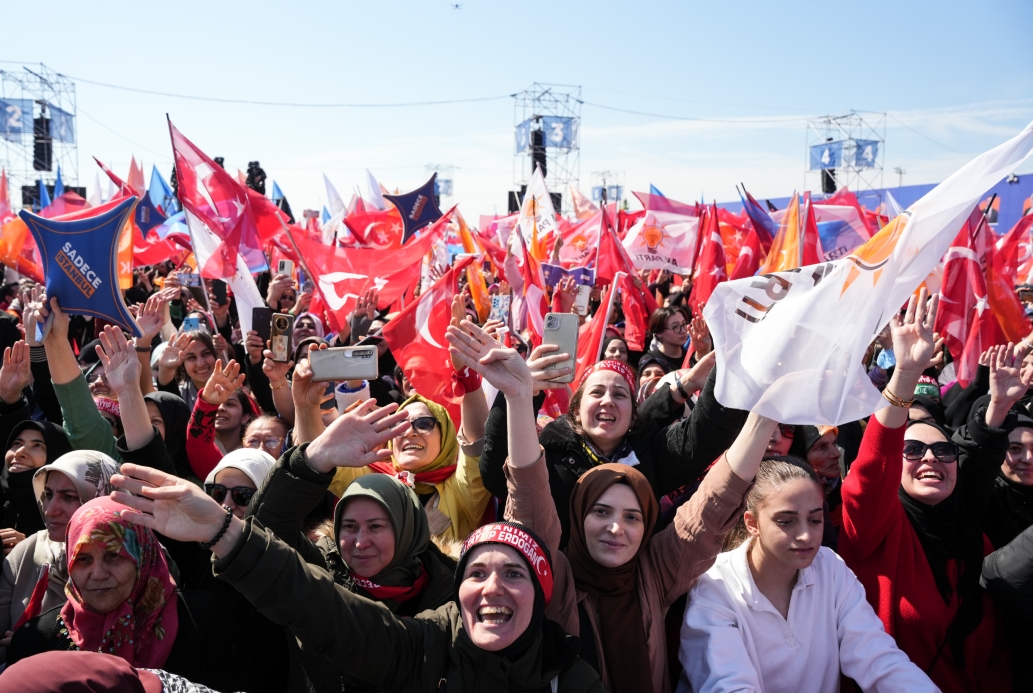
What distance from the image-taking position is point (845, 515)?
308 centimetres

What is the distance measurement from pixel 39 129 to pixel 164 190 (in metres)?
22.0

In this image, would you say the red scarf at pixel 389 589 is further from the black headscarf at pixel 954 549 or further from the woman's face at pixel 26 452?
the woman's face at pixel 26 452

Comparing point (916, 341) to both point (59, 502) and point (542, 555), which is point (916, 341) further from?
point (59, 502)

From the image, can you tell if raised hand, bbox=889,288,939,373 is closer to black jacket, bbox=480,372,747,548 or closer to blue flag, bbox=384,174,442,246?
black jacket, bbox=480,372,747,548

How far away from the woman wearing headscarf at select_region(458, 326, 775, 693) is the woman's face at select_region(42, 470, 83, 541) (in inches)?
64.4

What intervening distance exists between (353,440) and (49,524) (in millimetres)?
1448

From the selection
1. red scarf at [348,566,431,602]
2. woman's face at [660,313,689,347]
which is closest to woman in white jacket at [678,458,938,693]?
red scarf at [348,566,431,602]

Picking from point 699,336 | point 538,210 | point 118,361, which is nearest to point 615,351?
point 699,336

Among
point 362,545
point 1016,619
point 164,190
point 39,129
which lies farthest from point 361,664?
point 39,129

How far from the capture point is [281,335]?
428 centimetres

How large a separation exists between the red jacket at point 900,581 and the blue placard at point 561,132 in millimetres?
36346

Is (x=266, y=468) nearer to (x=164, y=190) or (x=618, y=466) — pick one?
(x=618, y=466)

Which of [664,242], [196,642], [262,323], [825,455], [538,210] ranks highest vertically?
[538,210]

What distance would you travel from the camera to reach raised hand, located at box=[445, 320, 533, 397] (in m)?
2.71
